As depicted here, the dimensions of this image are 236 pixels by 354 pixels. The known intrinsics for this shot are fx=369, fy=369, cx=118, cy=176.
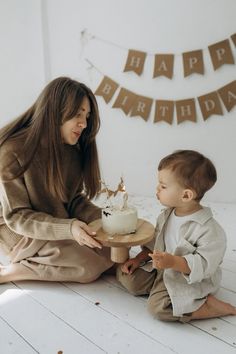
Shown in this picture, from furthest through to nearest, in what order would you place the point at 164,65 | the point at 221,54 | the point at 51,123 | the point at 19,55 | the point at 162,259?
the point at 19,55 → the point at 164,65 → the point at 221,54 → the point at 51,123 → the point at 162,259

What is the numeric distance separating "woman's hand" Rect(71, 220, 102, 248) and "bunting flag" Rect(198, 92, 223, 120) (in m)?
1.29

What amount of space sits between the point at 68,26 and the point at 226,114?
3.98ft

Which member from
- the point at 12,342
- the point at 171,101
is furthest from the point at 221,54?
the point at 12,342

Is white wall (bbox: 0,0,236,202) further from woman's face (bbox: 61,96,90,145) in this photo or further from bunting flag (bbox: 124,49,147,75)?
woman's face (bbox: 61,96,90,145)

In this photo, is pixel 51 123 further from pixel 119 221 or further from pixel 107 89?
pixel 107 89

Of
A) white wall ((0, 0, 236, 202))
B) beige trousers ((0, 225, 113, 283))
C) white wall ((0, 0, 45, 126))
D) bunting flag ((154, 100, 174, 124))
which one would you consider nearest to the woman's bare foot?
beige trousers ((0, 225, 113, 283))

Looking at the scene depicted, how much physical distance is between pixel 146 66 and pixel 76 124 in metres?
1.18

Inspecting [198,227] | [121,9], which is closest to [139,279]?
[198,227]

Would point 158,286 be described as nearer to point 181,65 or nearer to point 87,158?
point 87,158

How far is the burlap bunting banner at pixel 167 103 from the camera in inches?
83.6

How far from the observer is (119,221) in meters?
1.13

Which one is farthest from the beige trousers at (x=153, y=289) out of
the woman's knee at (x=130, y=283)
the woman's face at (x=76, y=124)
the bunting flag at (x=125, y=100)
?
the bunting flag at (x=125, y=100)

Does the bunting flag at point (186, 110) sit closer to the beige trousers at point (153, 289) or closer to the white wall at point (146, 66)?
the white wall at point (146, 66)

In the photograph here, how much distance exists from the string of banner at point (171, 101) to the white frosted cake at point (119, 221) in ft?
4.04
